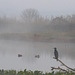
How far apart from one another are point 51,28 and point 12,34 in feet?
20.0

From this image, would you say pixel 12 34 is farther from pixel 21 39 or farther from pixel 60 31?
pixel 60 31

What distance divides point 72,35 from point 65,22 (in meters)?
1.65

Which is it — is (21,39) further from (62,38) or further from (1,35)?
(62,38)

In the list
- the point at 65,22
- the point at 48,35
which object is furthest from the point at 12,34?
the point at 65,22

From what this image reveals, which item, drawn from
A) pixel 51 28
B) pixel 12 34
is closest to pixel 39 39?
pixel 12 34

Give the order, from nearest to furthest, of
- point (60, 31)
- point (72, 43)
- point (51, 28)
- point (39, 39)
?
point (51, 28) → point (60, 31) → point (72, 43) → point (39, 39)

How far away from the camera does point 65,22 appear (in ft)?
77.0

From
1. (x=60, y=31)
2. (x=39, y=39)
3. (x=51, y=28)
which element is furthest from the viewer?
(x=39, y=39)

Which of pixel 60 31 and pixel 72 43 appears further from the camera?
pixel 72 43

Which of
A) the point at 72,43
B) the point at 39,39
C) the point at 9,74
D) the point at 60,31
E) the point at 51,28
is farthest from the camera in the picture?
the point at 39,39

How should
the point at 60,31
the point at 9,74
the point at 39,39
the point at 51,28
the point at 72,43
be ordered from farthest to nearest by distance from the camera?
the point at 39,39 → the point at 72,43 → the point at 60,31 → the point at 51,28 → the point at 9,74

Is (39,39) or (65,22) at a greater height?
(65,22)

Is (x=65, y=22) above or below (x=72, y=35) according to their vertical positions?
above

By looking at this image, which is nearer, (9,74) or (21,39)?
(9,74)
